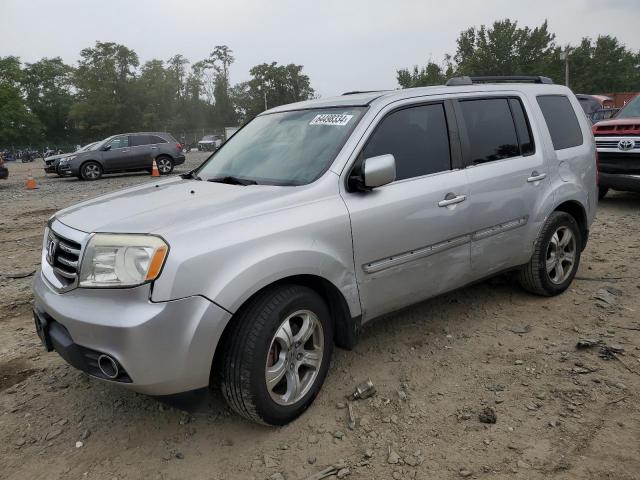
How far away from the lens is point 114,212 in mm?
2844

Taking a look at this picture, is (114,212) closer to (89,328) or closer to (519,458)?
(89,328)

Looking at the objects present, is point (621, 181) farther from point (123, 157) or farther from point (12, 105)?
point (12, 105)

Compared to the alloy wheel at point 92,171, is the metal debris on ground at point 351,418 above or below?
below

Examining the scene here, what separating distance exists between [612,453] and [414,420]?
0.97m

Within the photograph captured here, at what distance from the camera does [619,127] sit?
826 cm

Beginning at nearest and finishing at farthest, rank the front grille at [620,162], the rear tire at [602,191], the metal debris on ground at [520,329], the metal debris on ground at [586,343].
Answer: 1. the metal debris on ground at [586,343]
2. the metal debris on ground at [520,329]
3. the front grille at [620,162]
4. the rear tire at [602,191]

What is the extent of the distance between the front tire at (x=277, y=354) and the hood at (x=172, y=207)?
470mm

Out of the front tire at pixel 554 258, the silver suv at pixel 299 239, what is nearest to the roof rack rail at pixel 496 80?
the silver suv at pixel 299 239

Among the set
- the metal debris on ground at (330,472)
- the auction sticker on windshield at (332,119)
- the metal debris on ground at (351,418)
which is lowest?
the metal debris on ground at (330,472)

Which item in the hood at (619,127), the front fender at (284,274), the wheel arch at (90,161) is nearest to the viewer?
the front fender at (284,274)

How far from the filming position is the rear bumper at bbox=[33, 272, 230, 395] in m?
2.33

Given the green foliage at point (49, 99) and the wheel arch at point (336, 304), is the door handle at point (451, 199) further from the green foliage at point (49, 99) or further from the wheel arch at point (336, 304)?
the green foliage at point (49, 99)

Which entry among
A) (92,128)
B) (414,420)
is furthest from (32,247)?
(92,128)

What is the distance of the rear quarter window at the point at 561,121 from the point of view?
173 inches
